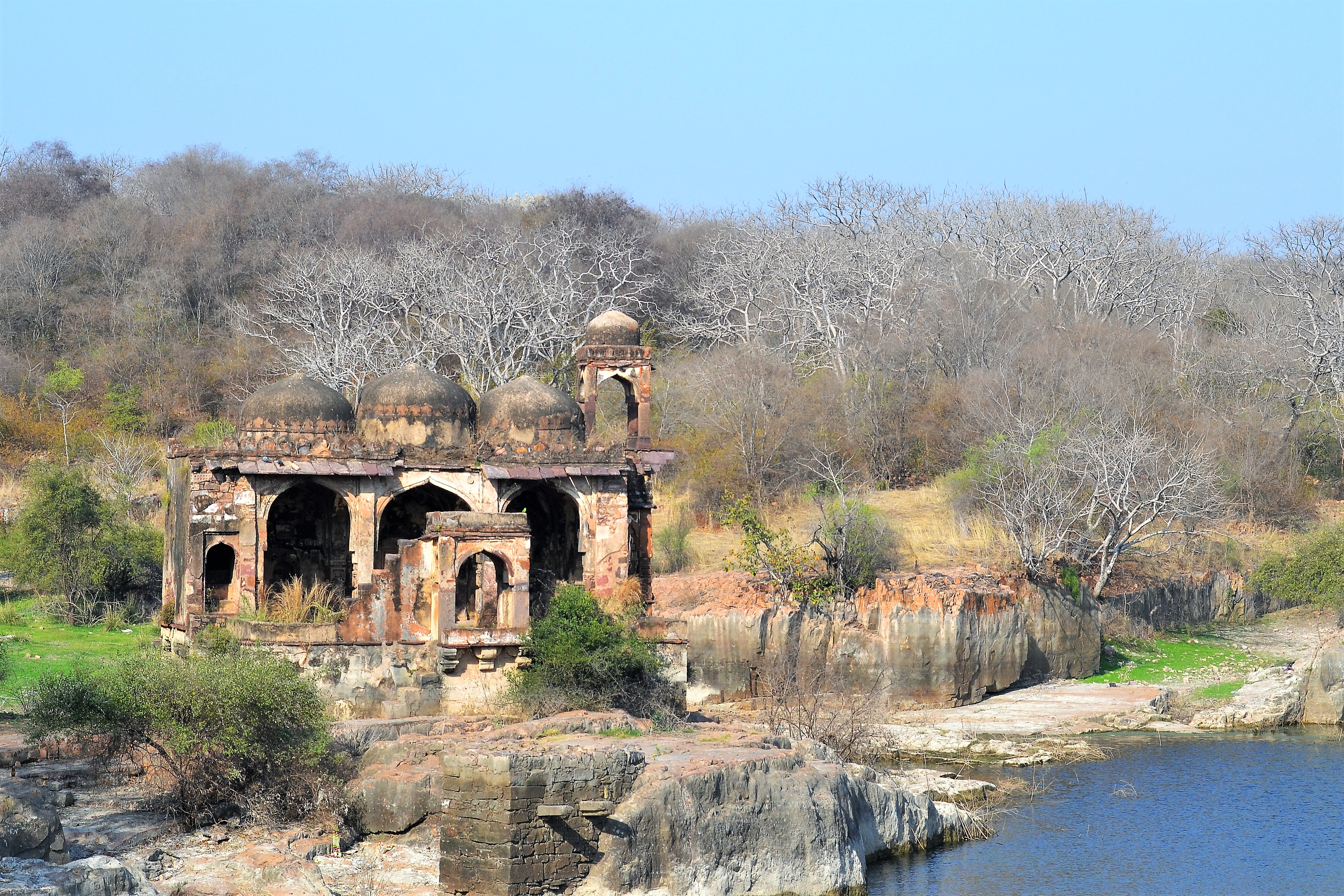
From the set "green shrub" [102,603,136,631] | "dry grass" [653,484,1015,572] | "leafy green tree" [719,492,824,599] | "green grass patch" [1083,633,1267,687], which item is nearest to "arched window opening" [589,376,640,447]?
"leafy green tree" [719,492,824,599]

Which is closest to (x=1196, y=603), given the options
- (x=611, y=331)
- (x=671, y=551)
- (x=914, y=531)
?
(x=914, y=531)

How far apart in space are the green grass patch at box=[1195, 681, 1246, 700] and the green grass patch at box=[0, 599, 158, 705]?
17190mm

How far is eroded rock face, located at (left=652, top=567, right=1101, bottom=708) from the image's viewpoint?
89.1 feet

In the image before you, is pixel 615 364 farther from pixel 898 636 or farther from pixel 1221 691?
pixel 1221 691

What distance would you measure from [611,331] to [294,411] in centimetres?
525

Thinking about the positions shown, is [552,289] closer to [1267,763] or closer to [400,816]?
[1267,763]

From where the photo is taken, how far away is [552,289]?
148 ft

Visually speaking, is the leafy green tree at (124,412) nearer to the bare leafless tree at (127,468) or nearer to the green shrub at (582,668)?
the bare leafless tree at (127,468)

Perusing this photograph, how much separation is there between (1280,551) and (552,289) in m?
20.7

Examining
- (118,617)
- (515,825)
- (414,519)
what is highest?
(414,519)

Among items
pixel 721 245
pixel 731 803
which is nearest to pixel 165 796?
pixel 731 803

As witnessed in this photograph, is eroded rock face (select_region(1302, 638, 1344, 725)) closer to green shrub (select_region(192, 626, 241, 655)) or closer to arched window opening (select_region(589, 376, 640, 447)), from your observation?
arched window opening (select_region(589, 376, 640, 447))

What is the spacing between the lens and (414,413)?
79.8ft

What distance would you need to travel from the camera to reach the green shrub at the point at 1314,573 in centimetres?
3009
